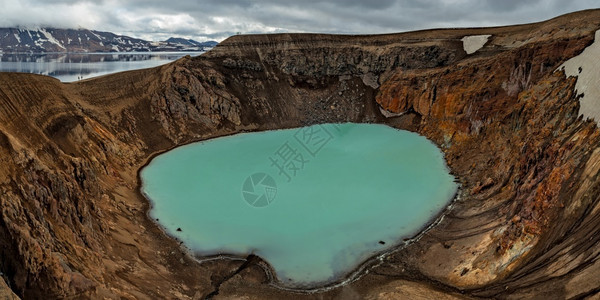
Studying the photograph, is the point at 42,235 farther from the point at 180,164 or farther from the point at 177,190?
the point at 180,164

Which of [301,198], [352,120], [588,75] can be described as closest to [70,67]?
[352,120]

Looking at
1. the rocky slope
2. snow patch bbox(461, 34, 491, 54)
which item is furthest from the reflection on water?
snow patch bbox(461, 34, 491, 54)

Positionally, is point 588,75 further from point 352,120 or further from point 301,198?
point 352,120

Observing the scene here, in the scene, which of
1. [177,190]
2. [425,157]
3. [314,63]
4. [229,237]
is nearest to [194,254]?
[229,237]

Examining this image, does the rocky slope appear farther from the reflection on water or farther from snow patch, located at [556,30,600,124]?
the reflection on water

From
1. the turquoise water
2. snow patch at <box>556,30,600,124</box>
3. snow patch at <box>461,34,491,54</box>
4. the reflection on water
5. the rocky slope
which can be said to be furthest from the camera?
the reflection on water

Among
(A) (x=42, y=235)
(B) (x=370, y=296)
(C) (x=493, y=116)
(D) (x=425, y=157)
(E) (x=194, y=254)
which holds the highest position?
(C) (x=493, y=116)
